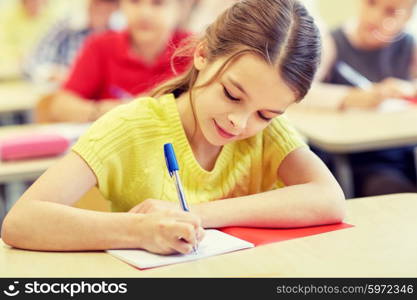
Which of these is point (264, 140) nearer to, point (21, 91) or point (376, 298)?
point (376, 298)

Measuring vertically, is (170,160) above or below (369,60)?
below

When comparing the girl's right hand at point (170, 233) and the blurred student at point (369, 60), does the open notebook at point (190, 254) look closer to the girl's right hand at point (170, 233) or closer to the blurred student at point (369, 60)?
the girl's right hand at point (170, 233)

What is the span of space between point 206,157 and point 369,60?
6.33 ft

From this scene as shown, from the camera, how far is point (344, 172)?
8.49ft

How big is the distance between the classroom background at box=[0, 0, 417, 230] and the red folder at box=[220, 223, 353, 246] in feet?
1.00

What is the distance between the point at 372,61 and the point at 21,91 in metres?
2.27

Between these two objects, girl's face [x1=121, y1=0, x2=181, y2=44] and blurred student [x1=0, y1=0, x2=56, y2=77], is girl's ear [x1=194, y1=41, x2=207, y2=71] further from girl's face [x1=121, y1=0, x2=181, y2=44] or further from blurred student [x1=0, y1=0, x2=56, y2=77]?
blurred student [x1=0, y1=0, x2=56, y2=77]

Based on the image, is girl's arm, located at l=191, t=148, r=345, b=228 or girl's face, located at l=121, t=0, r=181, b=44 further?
girl's face, located at l=121, t=0, r=181, b=44

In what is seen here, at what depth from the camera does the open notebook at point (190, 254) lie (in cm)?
119

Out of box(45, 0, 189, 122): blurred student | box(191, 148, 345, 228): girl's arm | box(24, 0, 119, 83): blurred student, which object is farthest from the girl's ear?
box(24, 0, 119, 83): blurred student

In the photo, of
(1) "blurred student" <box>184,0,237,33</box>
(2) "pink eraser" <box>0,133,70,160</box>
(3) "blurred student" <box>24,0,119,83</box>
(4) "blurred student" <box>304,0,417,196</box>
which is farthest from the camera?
(3) "blurred student" <box>24,0,119,83</box>

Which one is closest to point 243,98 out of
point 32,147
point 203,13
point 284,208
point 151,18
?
point 284,208

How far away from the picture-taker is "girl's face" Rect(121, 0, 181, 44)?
290 centimetres

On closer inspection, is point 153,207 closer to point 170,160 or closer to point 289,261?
point 170,160
